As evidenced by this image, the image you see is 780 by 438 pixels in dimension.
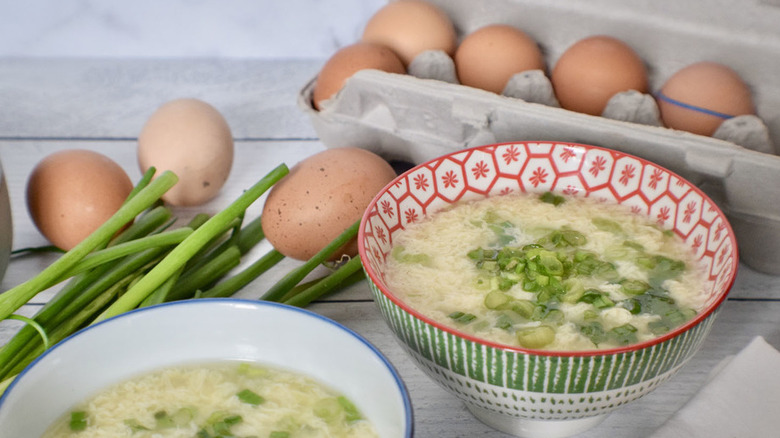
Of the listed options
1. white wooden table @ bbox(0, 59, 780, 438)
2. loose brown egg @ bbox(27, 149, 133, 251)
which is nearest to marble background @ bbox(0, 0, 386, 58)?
white wooden table @ bbox(0, 59, 780, 438)

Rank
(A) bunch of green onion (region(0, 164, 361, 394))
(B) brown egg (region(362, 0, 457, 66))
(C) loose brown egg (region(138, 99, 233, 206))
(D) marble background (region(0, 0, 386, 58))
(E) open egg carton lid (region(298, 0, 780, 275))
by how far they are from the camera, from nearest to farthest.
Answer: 1. (A) bunch of green onion (region(0, 164, 361, 394))
2. (E) open egg carton lid (region(298, 0, 780, 275))
3. (C) loose brown egg (region(138, 99, 233, 206))
4. (B) brown egg (region(362, 0, 457, 66))
5. (D) marble background (region(0, 0, 386, 58))

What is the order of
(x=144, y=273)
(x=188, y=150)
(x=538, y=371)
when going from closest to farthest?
(x=538, y=371) < (x=144, y=273) < (x=188, y=150)

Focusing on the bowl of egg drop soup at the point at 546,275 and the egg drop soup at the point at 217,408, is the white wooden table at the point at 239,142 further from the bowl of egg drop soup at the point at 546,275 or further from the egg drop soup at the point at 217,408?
the egg drop soup at the point at 217,408

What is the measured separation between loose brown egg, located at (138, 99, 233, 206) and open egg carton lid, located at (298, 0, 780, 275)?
0.19 metres

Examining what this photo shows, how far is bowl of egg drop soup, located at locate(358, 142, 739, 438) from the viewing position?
3.01 feet

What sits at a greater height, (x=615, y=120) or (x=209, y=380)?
(x=615, y=120)

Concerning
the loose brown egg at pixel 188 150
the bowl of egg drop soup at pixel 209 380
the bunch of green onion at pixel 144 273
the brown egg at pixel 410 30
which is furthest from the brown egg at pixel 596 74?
the bowl of egg drop soup at pixel 209 380

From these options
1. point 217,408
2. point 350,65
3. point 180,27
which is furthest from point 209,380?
point 180,27

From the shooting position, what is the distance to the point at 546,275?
107cm

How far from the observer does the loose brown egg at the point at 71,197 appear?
4.66 ft

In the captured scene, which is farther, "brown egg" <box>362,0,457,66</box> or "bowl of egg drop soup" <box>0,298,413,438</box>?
"brown egg" <box>362,0,457,66</box>

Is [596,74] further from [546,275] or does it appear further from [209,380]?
[209,380]

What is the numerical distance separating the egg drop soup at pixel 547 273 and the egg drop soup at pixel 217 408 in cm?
18

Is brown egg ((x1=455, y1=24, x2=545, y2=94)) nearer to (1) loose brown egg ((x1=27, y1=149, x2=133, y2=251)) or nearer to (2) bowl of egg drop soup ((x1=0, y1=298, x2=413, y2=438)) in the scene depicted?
(1) loose brown egg ((x1=27, y1=149, x2=133, y2=251))
